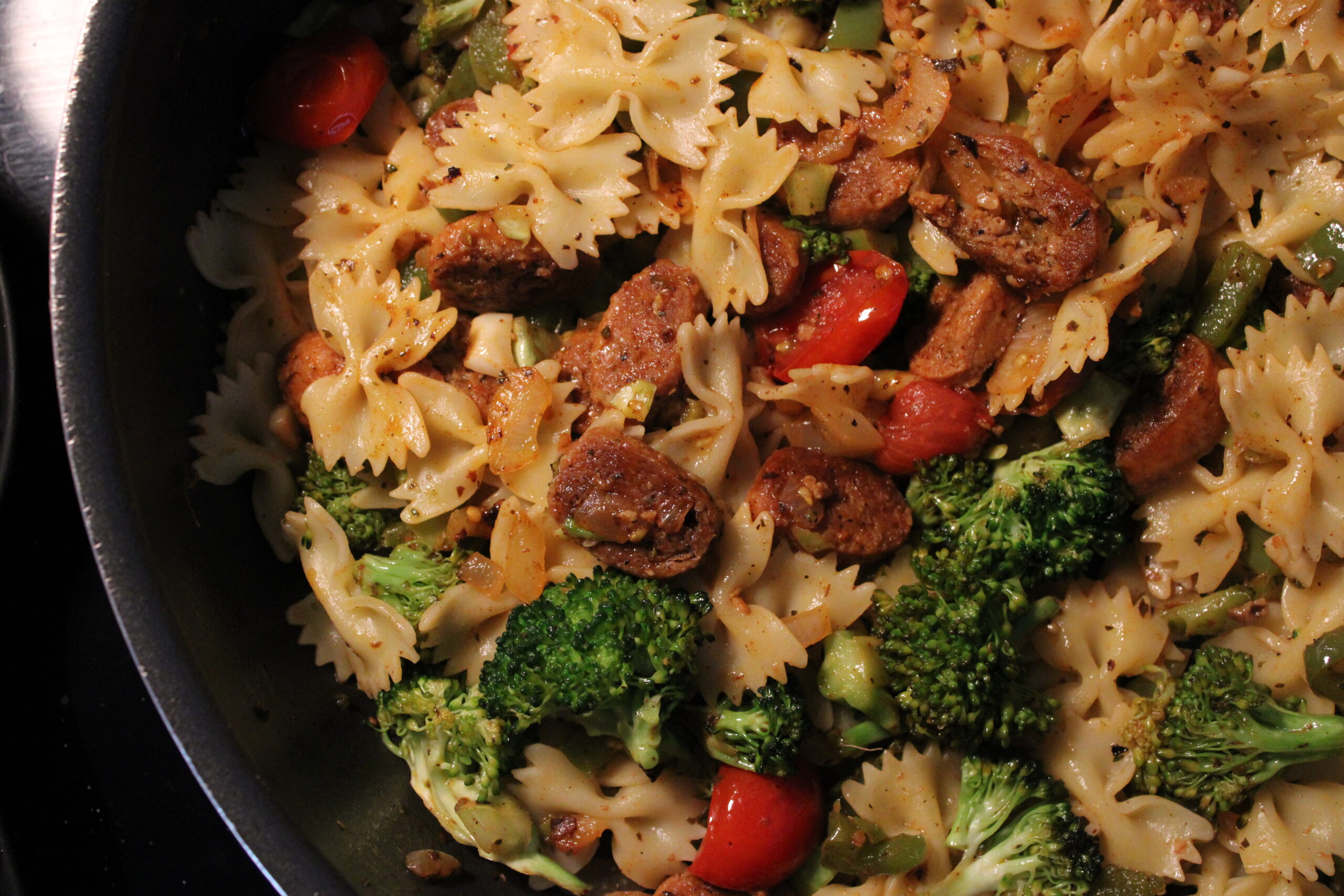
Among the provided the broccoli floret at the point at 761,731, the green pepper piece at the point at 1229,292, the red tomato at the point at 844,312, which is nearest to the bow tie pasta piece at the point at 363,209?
the red tomato at the point at 844,312

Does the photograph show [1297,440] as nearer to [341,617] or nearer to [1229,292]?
[1229,292]

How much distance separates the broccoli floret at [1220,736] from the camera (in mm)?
3051

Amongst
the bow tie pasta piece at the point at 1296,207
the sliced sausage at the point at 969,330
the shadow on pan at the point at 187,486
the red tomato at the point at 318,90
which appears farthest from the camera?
the red tomato at the point at 318,90

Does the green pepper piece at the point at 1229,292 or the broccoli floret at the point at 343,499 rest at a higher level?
the green pepper piece at the point at 1229,292

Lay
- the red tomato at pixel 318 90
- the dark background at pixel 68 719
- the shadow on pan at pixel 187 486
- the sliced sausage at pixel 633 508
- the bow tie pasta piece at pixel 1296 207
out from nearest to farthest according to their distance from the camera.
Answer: the shadow on pan at pixel 187 486 < the sliced sausage at pixel 633 508 < the bow tie pasta piece at pixel 1296 207 < the red tomato at pixel 318 90 < the dark background at pixel 68 719

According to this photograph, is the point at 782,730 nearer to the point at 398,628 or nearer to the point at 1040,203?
the point at 398,628

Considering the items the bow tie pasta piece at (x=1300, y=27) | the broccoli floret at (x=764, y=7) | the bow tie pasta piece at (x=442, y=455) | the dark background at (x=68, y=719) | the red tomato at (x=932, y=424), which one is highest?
the bow tie pasta piece at (x=1300, y=27)

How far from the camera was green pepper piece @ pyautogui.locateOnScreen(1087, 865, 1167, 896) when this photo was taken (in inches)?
124

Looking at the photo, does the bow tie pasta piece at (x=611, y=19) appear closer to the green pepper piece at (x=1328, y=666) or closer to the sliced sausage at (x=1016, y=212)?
the sliced sausage at (x=1016, y=212)

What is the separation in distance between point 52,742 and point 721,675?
8.70ft

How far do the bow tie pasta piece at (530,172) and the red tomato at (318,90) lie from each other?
360 mm

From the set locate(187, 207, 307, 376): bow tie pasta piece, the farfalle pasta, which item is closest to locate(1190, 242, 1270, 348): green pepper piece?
the farfalle pasta

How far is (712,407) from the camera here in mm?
3309

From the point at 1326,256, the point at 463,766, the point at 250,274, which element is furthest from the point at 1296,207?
the point at 250,274
